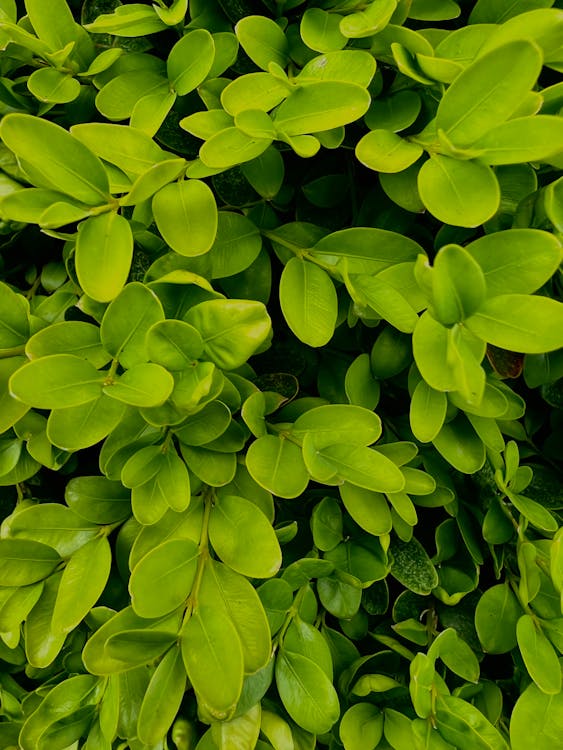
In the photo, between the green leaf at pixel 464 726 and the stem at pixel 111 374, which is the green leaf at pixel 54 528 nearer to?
the stem at pixel 111 374

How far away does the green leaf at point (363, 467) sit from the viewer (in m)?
0.51

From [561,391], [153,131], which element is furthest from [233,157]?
[561,391]

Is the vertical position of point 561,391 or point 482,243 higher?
A: point 482,243

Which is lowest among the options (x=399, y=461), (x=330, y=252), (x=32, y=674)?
(x=32, y=674)

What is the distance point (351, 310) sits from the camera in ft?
1.92

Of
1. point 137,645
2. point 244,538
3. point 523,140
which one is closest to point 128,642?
point 137,645

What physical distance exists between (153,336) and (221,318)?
5 cm

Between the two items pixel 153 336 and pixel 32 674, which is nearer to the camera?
pixel 153 336

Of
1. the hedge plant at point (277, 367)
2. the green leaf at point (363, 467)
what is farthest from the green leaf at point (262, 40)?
the green leaf at point (363, 467)

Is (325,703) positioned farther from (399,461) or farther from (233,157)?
(233,157)

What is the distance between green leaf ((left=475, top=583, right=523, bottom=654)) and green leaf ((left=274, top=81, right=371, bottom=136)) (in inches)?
17.0

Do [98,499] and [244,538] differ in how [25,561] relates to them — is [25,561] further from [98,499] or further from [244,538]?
[244,538]

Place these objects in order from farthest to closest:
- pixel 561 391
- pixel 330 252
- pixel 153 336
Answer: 1. pixel 561 391
2. pixel 330 252
3. pixel 153 336

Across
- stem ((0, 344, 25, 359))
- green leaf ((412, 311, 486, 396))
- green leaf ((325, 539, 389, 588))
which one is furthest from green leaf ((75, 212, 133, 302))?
green leaf ((325, 539, 389, 588))
